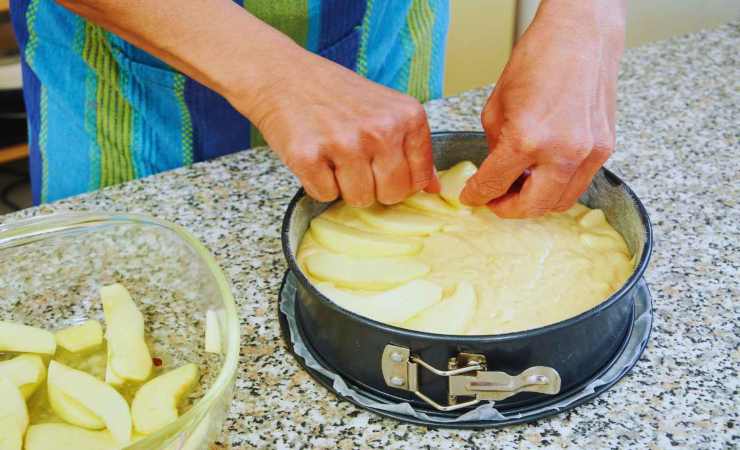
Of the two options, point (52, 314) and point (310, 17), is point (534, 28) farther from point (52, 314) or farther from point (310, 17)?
point (52, 314)

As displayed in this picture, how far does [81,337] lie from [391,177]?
43cm

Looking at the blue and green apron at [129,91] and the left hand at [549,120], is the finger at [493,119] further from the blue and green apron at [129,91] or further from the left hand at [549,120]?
the blue and green apron at [129,91]

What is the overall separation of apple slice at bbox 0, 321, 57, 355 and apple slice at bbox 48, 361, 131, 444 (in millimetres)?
47

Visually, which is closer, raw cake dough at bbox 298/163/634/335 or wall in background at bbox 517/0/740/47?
raw cake dough at bbox 298/163/634/335

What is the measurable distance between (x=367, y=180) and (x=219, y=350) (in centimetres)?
29

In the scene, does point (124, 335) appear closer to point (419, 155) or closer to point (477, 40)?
point (419, 155)

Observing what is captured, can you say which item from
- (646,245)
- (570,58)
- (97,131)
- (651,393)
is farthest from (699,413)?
(97,131)

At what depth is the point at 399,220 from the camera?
1156 mm

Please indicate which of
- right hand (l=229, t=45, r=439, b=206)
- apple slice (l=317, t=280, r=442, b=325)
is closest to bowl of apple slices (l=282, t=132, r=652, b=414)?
apple slice (l=317, t=280, r=442, b=325)

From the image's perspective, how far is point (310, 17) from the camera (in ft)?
4.37

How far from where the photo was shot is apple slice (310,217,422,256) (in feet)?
3.57

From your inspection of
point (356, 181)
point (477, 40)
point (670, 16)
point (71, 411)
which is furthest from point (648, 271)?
point (670, 16)

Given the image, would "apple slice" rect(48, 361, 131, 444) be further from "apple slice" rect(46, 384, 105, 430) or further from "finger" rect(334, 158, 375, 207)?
"finger" rect(334, 158, 375, 207)

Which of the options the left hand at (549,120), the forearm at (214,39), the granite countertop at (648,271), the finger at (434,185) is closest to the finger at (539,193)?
the left hand at (549,120)
